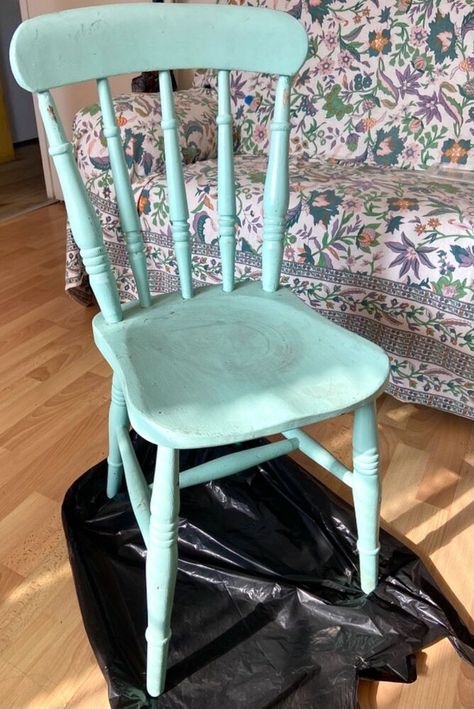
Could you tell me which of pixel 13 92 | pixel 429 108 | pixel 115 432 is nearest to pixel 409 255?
pixel 429 108

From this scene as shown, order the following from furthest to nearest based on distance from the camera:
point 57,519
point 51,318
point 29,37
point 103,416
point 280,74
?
point 51,318
point 103,416
point 57,519
point 280,74
point 29,37

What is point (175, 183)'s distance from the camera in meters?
0.80

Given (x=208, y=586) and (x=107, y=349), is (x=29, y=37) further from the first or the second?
(x=208, y=586)

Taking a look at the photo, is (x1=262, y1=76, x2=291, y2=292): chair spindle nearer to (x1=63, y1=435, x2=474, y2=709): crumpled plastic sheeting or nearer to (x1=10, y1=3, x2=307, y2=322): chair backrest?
(x1=10, y1=3, x2=307, y2=322): chair backrest

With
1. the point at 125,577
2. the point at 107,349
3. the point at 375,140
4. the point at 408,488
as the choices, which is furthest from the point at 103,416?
the point at 375,140

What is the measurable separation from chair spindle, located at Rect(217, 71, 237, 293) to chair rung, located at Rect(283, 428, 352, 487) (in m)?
0.25

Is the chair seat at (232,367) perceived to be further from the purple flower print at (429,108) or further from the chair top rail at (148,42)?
the purple flower print at (429,108)

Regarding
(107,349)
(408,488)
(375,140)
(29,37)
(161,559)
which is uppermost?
(29,37)

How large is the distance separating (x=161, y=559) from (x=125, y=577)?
0.26 meters

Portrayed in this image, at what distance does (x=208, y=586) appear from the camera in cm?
84

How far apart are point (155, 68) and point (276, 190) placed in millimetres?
233

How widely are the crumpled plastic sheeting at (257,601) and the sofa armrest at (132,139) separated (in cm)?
71

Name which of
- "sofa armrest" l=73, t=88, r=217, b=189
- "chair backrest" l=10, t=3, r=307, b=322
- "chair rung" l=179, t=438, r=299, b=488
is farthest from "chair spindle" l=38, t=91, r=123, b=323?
"sofa armrest" l=73, t=88, r=217, b=189

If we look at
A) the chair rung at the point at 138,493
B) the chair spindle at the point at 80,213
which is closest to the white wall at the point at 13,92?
the chair spindle at the point at 80,213
